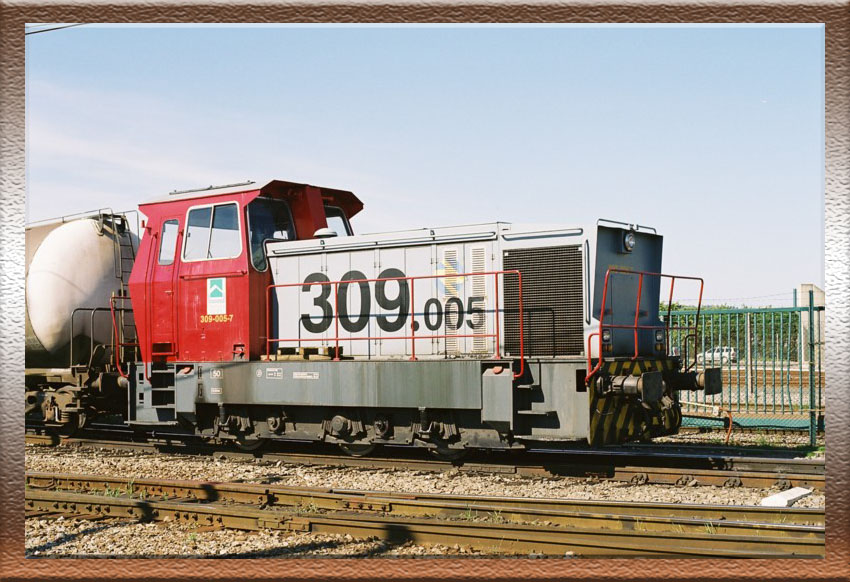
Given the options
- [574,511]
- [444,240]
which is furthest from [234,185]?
[574,511]

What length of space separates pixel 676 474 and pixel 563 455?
1.77 m

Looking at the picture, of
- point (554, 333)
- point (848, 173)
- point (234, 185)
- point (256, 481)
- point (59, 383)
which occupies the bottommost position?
point (256, 481)

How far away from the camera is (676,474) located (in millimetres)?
9141

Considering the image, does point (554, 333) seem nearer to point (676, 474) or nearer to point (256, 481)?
point (676, 474)

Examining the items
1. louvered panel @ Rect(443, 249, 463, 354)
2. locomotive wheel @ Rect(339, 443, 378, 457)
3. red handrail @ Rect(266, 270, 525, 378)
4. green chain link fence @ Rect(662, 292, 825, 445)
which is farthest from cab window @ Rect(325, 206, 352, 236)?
green chain link fence @ Rect(662, 292, 825, 445)

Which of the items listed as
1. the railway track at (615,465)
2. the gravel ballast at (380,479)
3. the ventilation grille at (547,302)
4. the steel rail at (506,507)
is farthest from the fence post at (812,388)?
the steel rail at (506,507)

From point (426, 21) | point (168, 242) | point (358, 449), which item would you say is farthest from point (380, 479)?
point (426, 21)

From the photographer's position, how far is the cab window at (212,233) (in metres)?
11.0

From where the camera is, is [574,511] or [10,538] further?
[574,511]

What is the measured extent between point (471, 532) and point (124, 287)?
9.14m

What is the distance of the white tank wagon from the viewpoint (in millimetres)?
13078

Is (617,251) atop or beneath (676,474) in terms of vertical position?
atop

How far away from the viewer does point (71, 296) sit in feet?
42.9

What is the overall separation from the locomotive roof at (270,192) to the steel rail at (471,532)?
460 cm
